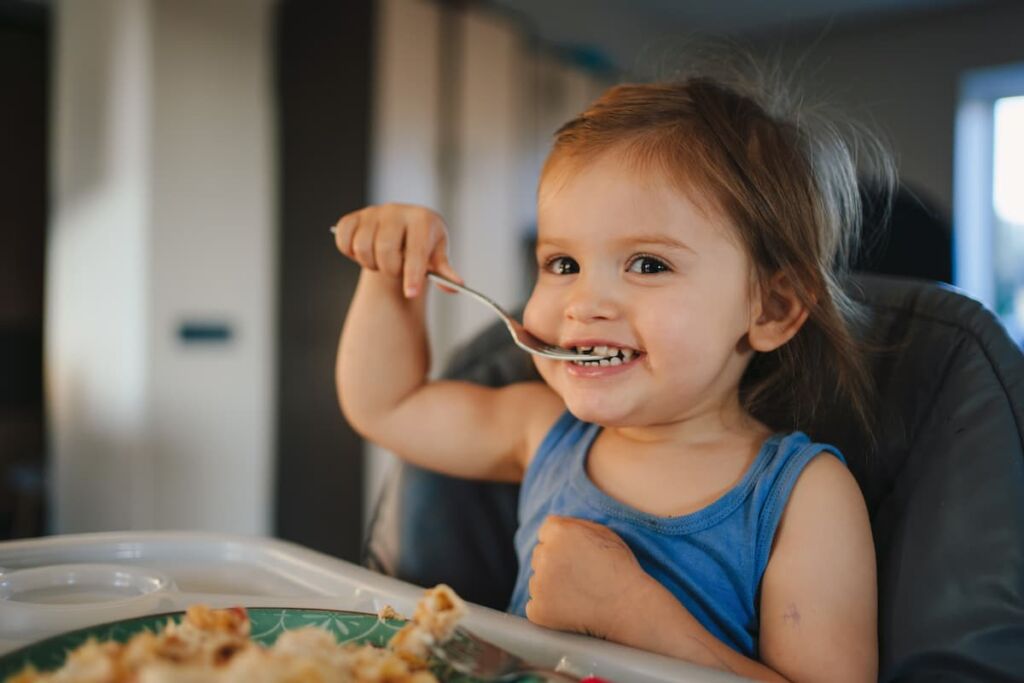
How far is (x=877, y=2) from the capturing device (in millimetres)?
4496

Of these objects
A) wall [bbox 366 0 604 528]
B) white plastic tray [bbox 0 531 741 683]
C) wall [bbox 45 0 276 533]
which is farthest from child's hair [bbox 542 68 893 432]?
wall [bbox 45 0 276 533]

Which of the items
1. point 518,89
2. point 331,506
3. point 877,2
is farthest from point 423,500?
point 877,2

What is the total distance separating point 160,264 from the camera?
8.54 ft

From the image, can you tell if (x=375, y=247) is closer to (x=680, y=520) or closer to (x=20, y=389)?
(x=680, y=520)

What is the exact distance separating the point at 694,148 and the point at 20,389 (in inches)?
114

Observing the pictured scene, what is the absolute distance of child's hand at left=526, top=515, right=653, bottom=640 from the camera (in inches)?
24.5

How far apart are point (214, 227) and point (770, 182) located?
227cm

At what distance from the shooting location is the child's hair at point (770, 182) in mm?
763

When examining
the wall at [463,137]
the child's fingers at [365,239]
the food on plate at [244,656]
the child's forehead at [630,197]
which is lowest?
the food on plate at [244,656]

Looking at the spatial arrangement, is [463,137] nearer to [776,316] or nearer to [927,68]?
[776,316]

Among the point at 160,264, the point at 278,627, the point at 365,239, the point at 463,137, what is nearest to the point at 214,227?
the point at 160,264

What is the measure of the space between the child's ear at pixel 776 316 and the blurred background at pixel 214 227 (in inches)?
71.2

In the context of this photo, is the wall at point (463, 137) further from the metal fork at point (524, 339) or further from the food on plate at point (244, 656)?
the food on plate at point (244, 656)

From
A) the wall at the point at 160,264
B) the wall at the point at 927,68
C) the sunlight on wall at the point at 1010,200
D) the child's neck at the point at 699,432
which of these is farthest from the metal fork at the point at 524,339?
the sunlight on wall at the point at 1010,200
